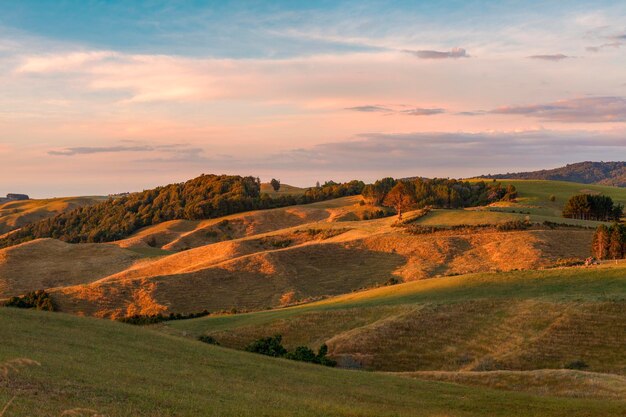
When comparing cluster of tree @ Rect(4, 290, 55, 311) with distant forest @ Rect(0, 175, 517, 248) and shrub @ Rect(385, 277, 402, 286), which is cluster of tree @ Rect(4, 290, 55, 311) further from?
distant forest @ Rect(0, 175, 517, 248)

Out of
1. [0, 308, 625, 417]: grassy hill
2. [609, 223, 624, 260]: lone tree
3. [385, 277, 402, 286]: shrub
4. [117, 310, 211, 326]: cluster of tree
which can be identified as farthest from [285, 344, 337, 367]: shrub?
[609, 223, 624, 260]: lone tree

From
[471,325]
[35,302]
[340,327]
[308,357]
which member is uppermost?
[471,325]

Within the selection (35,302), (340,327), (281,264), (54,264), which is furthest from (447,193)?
(340,327)

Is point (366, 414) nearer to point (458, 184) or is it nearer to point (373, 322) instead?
point (373, 322)

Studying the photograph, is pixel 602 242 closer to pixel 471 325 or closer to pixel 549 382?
pixel 471 325

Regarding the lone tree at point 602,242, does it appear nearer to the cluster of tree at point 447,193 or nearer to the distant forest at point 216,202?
the cluster of tree at point 447,193

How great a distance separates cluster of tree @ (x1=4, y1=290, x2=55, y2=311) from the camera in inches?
2549

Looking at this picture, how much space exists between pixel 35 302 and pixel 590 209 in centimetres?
10780

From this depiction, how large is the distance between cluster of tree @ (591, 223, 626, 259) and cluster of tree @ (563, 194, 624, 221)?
Answer: 53.2 m

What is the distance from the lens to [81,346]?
26656mm

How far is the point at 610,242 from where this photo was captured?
76.6 meters

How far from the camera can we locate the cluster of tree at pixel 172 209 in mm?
171913

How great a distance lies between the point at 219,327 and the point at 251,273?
92.4 ft

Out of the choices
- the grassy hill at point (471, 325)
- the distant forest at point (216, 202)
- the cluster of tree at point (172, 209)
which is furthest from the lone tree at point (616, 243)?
the cluster of tree at point (172, 209)
